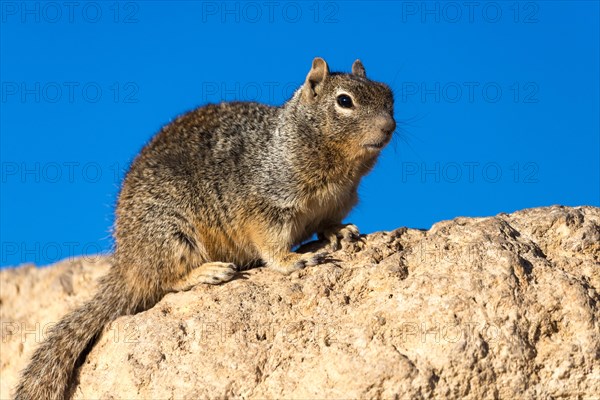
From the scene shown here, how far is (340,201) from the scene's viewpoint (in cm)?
Answer: 838

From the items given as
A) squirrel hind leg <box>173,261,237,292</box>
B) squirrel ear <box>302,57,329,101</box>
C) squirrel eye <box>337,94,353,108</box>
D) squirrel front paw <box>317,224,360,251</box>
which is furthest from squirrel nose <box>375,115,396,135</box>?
squirrel hind leg <box>173,261,237,292</box>

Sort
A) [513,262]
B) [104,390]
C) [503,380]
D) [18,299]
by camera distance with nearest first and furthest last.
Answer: [503,380] < [513,262] < [104,390] < [18,299]

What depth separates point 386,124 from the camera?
26.5 feet

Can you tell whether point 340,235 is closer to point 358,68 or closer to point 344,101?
point 344,101

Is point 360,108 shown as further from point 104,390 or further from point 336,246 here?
point 104,390

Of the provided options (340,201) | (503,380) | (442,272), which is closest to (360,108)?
(340,201)

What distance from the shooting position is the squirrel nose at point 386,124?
809 centimetres

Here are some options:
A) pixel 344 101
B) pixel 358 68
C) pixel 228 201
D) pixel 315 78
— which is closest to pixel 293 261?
pixel 228 201

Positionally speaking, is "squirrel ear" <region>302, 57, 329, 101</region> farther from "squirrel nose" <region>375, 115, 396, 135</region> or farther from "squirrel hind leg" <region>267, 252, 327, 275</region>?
"squirrel hind leg" <region>267, 252, 327, 275</region>

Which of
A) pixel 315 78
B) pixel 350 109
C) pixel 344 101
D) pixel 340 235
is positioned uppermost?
pixel 315 78

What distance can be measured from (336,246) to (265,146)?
150cm

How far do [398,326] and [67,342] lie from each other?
355 cm

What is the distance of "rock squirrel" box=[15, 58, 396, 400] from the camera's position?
316 inches

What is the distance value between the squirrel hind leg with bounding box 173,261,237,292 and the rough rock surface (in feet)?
0.38
